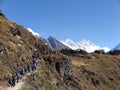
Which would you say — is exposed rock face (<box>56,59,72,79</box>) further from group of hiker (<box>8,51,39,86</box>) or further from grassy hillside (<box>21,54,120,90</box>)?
group of hiker (<box>8,51,39,86</box>)

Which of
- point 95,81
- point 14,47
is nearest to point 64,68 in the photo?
point 14,47

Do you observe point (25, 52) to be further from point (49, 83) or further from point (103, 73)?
point (103, 73)

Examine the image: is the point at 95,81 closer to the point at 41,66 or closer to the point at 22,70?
the point at 41,66

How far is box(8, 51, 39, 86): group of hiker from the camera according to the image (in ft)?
164

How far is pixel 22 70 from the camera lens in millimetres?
54125

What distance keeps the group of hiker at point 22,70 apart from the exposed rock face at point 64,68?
690 cm

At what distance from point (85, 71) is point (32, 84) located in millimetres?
35588

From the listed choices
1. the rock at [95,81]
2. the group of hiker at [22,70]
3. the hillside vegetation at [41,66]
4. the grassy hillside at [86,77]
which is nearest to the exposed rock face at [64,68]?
the hillside vegetation at [41,66]

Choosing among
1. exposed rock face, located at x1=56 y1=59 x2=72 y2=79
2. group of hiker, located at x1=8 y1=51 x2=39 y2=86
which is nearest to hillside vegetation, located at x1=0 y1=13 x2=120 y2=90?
exposed rock face, located at x1=56 y1=59 x2=72 y2=79

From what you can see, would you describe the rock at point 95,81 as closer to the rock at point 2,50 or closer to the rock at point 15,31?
the rock at point 15,31

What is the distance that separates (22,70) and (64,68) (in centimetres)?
1866

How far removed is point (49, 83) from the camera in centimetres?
6144

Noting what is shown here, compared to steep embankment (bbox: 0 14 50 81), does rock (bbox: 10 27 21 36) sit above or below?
A: above

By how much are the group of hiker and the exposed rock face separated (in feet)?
22.6
